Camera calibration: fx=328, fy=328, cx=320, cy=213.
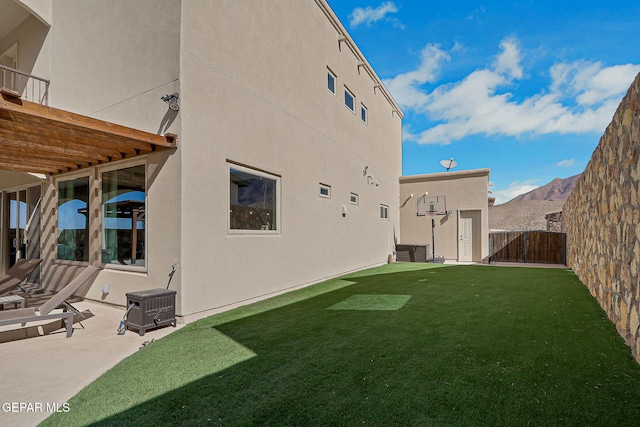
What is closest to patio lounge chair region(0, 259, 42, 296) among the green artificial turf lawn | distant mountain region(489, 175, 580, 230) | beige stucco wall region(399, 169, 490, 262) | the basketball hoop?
the green artificial turf lawn

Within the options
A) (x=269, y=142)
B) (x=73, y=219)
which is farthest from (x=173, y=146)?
(x=73, y=219)

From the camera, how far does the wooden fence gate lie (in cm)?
1328

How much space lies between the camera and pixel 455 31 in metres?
13.8

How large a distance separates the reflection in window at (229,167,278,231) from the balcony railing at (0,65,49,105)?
15.8 feet

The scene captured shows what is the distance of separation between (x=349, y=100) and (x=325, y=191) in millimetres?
3700

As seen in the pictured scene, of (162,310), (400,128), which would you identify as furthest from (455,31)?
(162,310)

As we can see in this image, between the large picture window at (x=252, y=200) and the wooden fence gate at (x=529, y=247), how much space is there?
11.5m

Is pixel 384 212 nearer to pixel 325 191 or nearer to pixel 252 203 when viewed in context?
pixel 325 191

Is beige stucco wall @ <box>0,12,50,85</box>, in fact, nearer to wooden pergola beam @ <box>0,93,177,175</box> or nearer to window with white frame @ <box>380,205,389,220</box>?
wooden pergola beam @ <box>0,93,177,175</box>

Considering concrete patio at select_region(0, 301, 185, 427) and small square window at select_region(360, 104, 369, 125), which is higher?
small square window at select_region(360, 104, 369, 125)

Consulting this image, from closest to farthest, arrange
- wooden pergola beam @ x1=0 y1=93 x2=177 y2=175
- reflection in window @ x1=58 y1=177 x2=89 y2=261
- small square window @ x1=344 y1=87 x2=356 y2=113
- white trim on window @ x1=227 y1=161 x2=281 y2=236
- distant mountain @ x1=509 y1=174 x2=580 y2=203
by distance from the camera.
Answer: wooden pergola beam @ x1=0 y1=93 x2=177 y2=175 → white trim on window @ x1=227 y1=161 x2=281 y2=236 → reflection in window @ x1=58 y1=177 x2=89 y2=261 → small square window @ x1=344 y1=87 x2=356 y2=113 → distant mountain @ x1=509 y1=174 x2=580 y2=203

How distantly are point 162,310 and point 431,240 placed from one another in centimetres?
1298

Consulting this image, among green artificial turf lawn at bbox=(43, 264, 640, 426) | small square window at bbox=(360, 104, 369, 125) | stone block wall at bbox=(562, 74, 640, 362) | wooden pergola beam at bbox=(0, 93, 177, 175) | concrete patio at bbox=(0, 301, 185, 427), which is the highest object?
small square window at bbox=(360, 104, 369, 125)

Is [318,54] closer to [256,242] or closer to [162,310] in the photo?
[256,242]
